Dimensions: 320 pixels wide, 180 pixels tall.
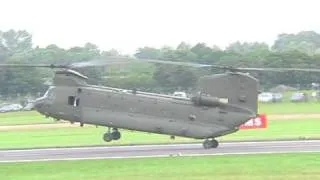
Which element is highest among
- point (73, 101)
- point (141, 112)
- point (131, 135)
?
point (73, 101)

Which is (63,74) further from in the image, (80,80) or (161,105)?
(161,105)

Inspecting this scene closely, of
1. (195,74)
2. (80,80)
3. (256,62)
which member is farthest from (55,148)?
(256,62)

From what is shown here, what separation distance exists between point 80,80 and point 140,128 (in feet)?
10.9

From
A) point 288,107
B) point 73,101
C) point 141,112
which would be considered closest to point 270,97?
point 288,107

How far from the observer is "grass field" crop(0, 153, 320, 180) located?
62.6 ft

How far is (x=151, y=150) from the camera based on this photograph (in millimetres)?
28625

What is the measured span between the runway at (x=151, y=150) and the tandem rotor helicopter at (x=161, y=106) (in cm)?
88

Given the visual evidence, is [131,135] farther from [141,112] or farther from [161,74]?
[161,74]

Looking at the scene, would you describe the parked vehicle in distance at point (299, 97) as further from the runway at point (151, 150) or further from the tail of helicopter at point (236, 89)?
the tail of helicopter at point (236, 89)

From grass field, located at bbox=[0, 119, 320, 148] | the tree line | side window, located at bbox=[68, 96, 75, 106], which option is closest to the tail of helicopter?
side window, located at bbox=[68, 96, 75, 106]

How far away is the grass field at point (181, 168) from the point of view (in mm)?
19078

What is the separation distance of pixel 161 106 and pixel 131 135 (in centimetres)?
1541

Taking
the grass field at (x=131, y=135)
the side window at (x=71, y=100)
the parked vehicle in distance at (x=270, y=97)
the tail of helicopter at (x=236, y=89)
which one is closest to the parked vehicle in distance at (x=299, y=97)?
the parked vehicle in distance at (x=270, y=97)

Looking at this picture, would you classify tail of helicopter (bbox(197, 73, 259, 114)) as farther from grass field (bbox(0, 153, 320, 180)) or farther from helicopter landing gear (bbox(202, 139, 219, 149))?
grass field (bbox(0, 153, 320, 180))
